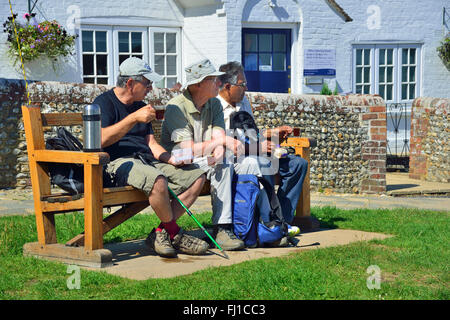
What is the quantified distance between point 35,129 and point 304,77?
10272 mm

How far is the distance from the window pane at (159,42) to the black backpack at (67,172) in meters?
9.07

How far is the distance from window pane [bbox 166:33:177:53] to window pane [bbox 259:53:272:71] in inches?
70.7

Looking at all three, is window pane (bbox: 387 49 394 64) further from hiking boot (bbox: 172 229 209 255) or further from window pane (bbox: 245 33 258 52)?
hiking boot (bbox: 172 229 209 255)

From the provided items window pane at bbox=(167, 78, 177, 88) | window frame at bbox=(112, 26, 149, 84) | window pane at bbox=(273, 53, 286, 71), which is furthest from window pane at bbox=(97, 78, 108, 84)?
window pane at bbox=(273, 53, 286, 71)

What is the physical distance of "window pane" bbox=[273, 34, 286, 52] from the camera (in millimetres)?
14734

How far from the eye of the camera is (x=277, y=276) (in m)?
4.41

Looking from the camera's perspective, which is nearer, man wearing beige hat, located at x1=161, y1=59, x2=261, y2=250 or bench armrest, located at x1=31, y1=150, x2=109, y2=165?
bench armrest, located at x1=31, y1=150, x2=109, y2=165

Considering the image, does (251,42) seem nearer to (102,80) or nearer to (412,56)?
(102,80)

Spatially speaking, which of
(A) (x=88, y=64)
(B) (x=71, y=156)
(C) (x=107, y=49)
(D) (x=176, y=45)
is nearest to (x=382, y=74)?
(D) (x=176, y=45)

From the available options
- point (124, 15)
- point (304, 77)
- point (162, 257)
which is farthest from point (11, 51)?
point (162, 257)

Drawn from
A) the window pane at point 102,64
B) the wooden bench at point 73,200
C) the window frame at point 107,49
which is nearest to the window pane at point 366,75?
the window frame at point 107,49

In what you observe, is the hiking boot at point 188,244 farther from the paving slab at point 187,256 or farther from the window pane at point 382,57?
the window pane at point 382,57

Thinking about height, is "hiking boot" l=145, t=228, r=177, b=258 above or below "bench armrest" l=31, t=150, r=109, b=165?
below

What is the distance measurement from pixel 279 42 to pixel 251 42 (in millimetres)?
674
